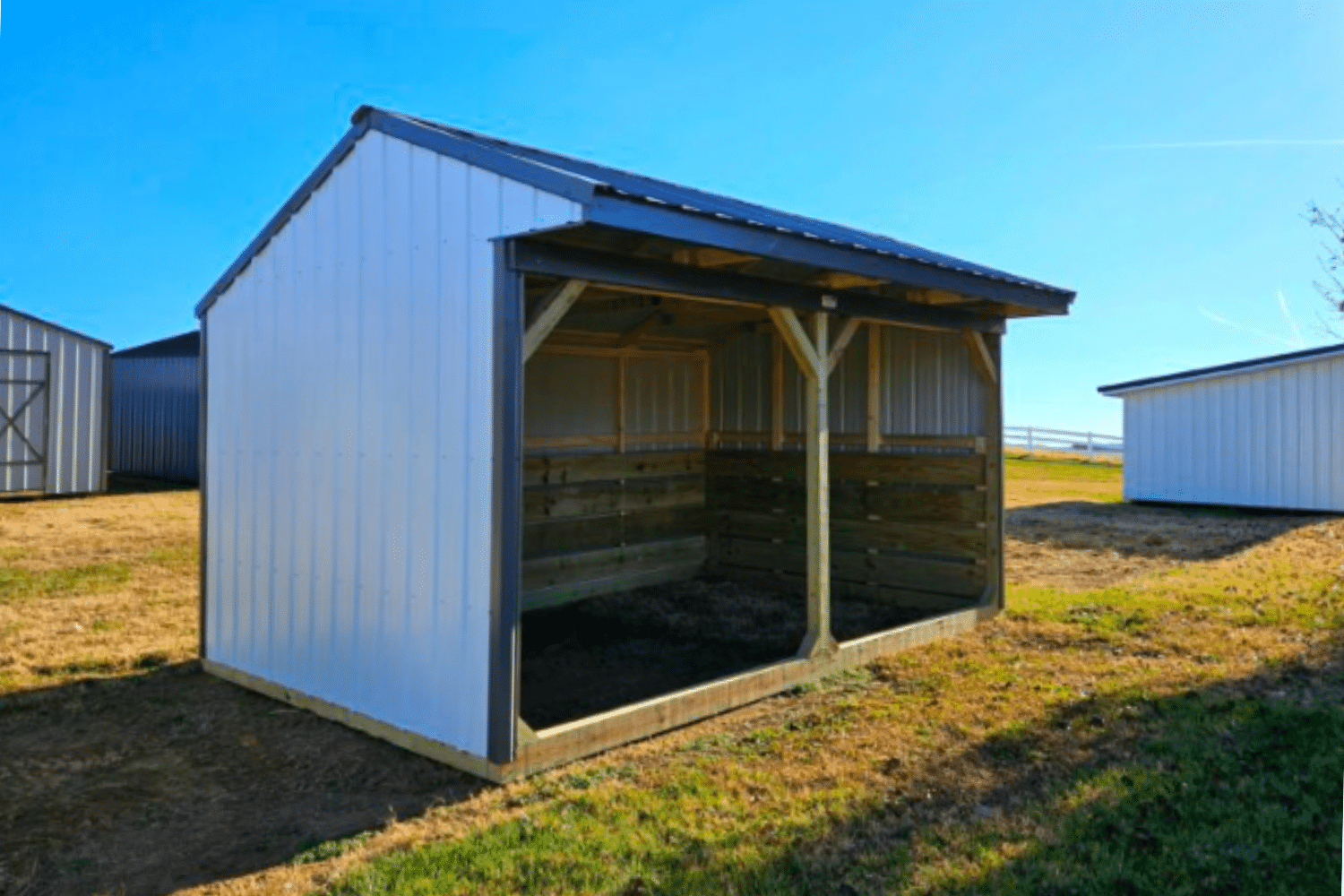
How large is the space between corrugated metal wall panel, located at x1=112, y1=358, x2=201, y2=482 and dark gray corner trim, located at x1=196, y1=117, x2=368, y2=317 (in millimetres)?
15410

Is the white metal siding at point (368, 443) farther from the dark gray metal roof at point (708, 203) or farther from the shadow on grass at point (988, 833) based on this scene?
the shadow on grass at point (988, 833)

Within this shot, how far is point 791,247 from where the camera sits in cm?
513

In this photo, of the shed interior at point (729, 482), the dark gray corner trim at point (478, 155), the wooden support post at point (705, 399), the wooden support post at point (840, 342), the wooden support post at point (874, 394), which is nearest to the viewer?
the dark gray corner trim at point (478, 155)

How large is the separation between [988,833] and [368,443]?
11.3ft

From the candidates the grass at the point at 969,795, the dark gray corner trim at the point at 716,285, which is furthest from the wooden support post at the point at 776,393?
the grass at the point at 969,795

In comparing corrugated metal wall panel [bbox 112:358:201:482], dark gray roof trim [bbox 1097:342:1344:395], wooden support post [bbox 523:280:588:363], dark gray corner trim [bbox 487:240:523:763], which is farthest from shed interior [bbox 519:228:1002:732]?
corrugated metal wall panel [bbox 112:358:201:482]

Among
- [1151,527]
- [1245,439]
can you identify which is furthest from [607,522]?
[1245,439]

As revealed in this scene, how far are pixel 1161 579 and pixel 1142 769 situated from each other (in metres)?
5.79

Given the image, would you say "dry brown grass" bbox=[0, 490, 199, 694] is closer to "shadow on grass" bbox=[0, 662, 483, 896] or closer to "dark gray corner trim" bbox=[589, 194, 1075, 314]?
"shadow on grass" bbox=[0, 662, 483, 896]

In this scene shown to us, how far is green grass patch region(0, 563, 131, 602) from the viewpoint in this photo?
8711 mm

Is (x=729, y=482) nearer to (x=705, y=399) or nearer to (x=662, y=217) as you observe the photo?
(x=705, y=399)

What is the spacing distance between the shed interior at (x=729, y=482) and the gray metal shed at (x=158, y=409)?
576 inches

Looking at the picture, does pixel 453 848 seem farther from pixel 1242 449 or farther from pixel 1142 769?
pixel 1242 449

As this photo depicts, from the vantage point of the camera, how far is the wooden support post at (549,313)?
4379 millimetres
